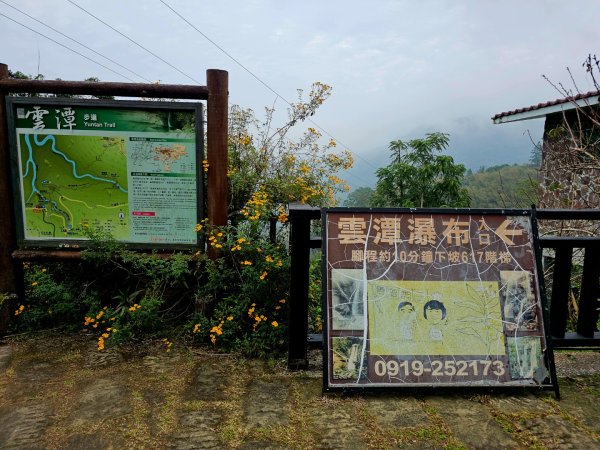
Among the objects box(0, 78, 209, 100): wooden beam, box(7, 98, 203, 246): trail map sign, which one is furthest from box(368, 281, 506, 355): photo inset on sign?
box(0, 78, 209, 100): wooden beam

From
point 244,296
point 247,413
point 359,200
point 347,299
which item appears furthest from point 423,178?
point 247,413

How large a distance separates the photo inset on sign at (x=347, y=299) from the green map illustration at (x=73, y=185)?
1.84 metres

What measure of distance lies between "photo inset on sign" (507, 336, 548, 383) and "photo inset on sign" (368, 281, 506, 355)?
68 millimetres

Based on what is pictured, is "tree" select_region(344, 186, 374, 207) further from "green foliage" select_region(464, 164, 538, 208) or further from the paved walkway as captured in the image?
the paved walkway

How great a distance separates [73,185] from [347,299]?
2374mm

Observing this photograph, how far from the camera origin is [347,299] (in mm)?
2412

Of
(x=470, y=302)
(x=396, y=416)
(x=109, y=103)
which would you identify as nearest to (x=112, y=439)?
(x=396, y=416)

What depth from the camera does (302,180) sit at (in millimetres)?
3889

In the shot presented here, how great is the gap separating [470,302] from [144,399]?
195 centimetres

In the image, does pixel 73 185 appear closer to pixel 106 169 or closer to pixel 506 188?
pixel 106 169

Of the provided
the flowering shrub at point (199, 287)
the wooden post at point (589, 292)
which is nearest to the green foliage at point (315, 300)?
the flowering shrub at point (199, 287)

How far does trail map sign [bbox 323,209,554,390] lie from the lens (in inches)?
92.3

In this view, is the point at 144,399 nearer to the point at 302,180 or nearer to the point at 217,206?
the point at 217,206

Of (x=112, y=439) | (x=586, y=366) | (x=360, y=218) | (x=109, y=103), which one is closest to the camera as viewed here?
(x=112, y=439)
